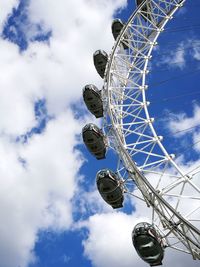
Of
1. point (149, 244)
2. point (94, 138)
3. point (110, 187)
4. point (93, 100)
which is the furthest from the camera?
point (93, 100)

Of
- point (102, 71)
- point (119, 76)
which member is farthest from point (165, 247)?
point (102, 71)

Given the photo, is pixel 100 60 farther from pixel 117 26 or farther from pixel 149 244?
pixel 149 244

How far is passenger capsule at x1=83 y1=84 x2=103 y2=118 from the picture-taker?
25.2 meters

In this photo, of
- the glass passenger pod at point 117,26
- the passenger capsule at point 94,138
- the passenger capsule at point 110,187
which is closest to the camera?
the passenger capsule at point 110,187

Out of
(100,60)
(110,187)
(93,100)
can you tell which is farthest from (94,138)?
(100,60)

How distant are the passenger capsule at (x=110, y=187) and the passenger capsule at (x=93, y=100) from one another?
5914 mm

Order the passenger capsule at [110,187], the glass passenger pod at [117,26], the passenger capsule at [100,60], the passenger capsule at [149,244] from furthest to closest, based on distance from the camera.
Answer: the glass passenger pod at [117,26] → the passenger capsule at [100,60] → the passenger capsule at [110,187] → the passenger capsule at [149,244]

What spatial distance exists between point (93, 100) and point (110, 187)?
6939mm

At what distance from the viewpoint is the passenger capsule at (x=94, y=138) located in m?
22.2

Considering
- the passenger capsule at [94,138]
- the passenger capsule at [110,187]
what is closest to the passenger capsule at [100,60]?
Result: the passenger capsule at [94,138]

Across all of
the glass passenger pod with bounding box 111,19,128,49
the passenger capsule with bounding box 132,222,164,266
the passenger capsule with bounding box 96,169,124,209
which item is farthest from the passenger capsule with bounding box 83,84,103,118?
the passenger capsule with bounding box 132,222,164,266

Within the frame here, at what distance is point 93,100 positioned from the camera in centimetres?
2536

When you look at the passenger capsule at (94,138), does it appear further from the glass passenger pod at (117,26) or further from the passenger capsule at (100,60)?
the glass passenger pod at (117,26)

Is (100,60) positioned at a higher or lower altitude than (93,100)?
higher
